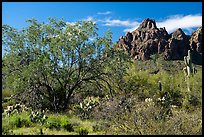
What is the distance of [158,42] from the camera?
7188 centimetres

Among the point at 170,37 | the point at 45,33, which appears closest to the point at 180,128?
the point at 45,33

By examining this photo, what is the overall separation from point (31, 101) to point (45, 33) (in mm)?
3255

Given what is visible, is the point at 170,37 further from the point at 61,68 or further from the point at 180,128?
the point at 180,128

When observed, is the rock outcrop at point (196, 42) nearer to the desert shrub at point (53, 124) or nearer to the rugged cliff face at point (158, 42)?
the rugged cliff face at point (158, 42)

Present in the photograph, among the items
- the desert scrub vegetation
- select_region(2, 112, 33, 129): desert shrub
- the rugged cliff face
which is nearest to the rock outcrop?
the rugged cliff face

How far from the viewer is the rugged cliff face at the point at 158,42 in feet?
228

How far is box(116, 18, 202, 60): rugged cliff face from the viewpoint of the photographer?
228ft

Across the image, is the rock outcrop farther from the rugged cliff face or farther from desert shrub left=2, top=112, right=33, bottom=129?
desert shrub left=2, top=112, right=33, bottom=129

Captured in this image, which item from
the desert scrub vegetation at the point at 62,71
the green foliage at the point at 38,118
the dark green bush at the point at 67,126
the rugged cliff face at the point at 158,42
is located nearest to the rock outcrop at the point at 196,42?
the rugged cliff face at the point at 158,42

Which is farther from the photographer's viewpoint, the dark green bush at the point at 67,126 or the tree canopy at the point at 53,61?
the tree canopy at the point at 53,61

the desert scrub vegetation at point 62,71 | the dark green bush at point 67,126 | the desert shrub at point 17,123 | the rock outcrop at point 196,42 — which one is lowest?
the dark green bush at point 67,126

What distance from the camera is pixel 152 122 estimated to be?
8.88 m

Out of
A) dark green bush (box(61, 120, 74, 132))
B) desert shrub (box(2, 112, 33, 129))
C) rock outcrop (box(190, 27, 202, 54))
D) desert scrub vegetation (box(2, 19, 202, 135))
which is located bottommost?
dark green bush (box(61, 120, 74, 132))

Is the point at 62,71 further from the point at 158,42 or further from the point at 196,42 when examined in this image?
the point at 196,42
